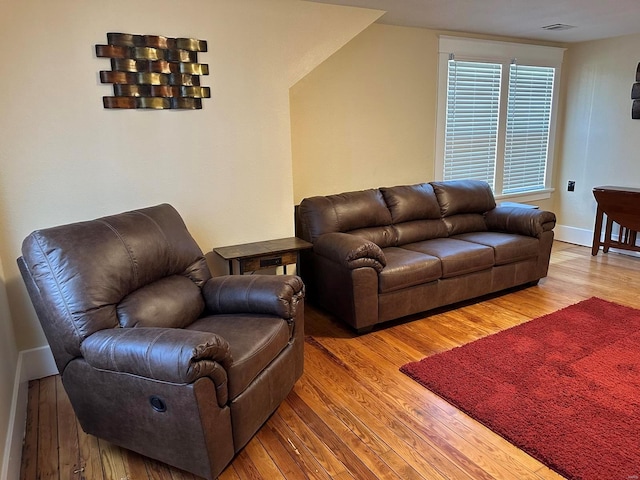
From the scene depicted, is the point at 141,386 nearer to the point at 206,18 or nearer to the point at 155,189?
the point at 155,189

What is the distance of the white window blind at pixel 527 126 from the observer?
5062mm

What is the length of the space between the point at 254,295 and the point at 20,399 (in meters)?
1.33

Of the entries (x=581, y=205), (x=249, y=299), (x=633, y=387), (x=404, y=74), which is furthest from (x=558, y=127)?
(x=249, y=299)

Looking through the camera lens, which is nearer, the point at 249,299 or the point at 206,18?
the point at 249,299

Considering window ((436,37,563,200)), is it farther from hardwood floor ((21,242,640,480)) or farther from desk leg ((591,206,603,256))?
hardwood floor ((21,242,640,480))

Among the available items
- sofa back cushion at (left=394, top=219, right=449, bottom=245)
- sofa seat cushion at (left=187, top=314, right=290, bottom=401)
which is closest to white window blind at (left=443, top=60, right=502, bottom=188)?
sofa back cushion at (left=394, top=219, right=449, bottom=245)

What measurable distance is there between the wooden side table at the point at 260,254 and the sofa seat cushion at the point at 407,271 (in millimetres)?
581

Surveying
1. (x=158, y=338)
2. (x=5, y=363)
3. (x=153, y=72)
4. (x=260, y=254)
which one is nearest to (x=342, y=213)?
(x=260, y=254)

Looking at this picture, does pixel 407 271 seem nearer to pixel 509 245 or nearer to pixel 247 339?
pixel 509 245

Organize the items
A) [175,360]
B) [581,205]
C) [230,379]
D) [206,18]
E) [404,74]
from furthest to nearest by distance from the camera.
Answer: [581,205] → [404,74] → [206,18] → [230,379] → [175,360]

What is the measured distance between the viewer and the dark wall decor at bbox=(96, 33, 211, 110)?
267 centimetres

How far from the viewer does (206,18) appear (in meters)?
2.89

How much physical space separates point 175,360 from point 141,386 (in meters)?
0.24

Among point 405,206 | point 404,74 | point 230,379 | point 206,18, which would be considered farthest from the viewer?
point 404,74
